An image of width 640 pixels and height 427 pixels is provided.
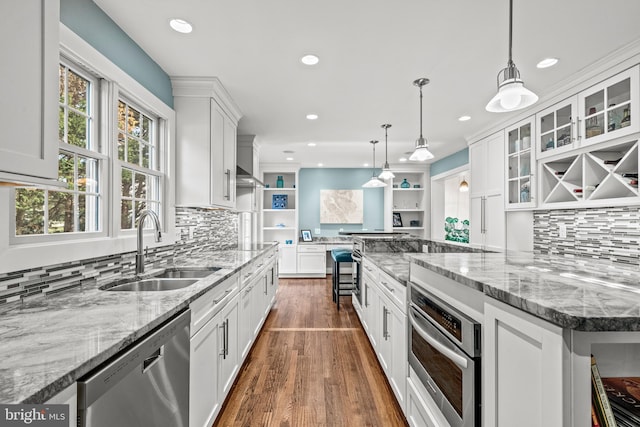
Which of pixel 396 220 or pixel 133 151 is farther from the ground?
pixel 133 151

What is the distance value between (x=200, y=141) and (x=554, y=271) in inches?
111

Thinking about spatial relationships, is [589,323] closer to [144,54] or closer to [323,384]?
[323,384]

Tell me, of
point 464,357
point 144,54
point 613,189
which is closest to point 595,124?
point 613,189

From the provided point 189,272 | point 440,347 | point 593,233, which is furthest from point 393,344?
point 593,233

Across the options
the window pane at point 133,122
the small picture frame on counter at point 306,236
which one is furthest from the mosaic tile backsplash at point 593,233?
the small picture frame on counter at point 306,236

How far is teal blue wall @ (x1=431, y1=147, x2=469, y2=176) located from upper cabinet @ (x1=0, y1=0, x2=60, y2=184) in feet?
18.6

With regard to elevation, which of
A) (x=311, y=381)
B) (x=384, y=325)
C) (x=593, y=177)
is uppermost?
(x=593, y=177)

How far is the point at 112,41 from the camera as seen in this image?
6.77 ft

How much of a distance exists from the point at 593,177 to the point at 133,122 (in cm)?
399

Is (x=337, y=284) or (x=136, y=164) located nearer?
(x=136, y=164)

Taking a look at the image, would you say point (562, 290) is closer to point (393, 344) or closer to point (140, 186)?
point (393, 344)

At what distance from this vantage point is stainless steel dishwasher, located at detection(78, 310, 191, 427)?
859 millimetres

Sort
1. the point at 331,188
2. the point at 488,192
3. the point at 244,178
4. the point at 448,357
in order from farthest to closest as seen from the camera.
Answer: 1. the point at 331,188
2. the point at 488,192
3. the point at 244,178
4. the point at 448,357

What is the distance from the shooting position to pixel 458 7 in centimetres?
193
